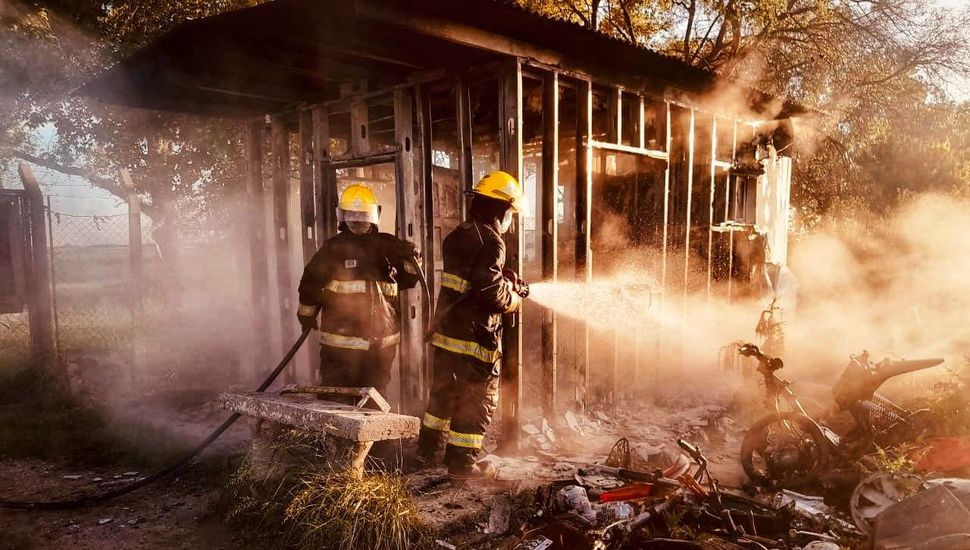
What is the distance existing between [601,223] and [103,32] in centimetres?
1048

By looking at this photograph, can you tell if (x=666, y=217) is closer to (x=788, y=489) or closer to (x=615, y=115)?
(x=615, y=115)

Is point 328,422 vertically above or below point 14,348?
above

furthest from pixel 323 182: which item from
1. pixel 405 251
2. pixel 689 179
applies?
pixel 689 179

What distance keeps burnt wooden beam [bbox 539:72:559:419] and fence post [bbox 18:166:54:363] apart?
6.71 metres

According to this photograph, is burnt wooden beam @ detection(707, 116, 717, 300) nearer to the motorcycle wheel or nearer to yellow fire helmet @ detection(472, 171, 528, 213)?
the motorcycle wheel

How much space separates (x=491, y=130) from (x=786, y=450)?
7.11 metres

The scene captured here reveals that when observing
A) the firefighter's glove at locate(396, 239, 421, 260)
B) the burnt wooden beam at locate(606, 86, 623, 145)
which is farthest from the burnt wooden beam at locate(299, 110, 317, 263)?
the burnt wooden beam at locate(606, 86, 623, 145)

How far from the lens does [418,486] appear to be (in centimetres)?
483

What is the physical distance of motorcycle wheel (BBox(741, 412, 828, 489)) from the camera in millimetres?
Answer: 4652

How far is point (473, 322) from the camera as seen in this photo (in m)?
4.82

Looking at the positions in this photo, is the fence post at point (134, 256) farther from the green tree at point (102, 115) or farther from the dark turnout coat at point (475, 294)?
the dark turnout coat at point (475, 294)

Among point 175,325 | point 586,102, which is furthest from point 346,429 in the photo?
point 175,325

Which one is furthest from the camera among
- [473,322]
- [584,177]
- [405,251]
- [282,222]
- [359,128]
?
[282,222]

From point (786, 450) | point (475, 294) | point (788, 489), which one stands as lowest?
point (788, 489)
